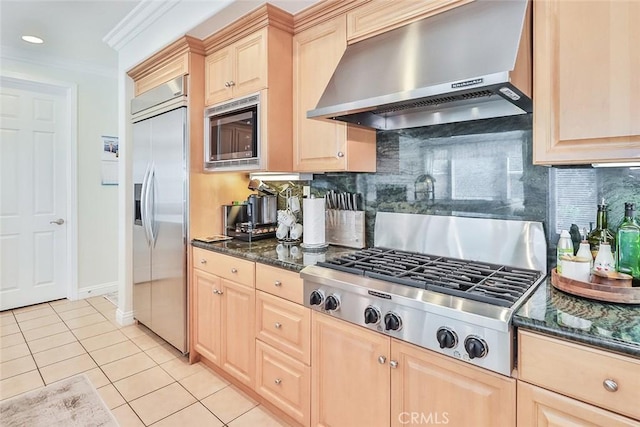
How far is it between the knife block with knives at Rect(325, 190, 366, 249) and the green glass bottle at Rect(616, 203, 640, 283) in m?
1.24

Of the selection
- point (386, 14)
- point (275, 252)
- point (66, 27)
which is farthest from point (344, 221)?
point (66, 27)

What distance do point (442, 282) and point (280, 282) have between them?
33.7 inches

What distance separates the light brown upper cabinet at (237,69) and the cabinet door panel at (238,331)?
1295 mm

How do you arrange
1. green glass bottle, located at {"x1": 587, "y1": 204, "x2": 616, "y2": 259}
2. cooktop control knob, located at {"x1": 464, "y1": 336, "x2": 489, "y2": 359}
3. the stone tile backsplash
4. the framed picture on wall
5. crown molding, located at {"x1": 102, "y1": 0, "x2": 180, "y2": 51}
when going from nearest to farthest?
cooktop control knob, located at {"x1": 464, "y1": 336, "x2": 489, "y2": 359}
green glass bottle, located at {"x1": 587, "y1": 204, "x2": 616, "y2": 259}
the stone tile backsplash
crown molding, located at {"x1": 102, "y1": 0, "x2": 180, "y2": 51}
the framed picture on wall

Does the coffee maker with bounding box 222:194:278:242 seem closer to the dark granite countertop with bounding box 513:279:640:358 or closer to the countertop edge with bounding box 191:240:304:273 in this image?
the countertop edge with bounding box 191:240:304:273

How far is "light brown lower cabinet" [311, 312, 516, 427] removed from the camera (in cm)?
113

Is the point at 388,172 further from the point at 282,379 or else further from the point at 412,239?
the point at 282,379

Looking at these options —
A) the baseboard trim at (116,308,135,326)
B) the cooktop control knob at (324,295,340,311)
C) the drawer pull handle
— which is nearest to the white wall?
the baseboard trim at (116,308,135,326)

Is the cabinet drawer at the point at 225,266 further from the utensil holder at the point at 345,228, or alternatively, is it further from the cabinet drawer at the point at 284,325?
the utensil holder at the point at 345,228

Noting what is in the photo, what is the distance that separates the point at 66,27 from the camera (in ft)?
9.87

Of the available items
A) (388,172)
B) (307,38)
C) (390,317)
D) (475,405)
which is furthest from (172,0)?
(475,405)

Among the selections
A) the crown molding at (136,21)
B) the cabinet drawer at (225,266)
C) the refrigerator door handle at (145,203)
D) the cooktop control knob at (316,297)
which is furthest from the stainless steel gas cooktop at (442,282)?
the crown molding at (136,21)

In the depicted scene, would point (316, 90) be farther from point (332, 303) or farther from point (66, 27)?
point (66, 27)

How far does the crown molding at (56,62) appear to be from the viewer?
11.5ft
